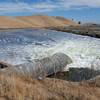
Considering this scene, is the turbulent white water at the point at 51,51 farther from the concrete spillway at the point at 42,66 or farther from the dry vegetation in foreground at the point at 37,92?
the dry vegetation in foreground at the point at 37,92

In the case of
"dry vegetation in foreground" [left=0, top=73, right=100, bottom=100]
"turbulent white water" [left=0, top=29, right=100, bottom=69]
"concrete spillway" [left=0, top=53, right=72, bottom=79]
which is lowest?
"turbulent white water" [left=0, top=29, right=100, bottom=69]

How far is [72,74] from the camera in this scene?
52.1ft

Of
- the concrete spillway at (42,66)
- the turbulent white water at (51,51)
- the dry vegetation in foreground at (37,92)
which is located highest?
the dry vegetation in foreground at (37,92)

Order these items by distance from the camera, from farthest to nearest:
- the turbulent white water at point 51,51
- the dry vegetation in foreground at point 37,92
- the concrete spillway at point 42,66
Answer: the turbulent white water at point 51,51 < the concrete spillway at point 42,66 < the dry vegetation in foreground at point 37,92

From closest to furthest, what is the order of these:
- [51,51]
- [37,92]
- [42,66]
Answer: [37,92] → [42,66] → [51,51]

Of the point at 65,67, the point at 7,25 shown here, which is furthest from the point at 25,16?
the point at 65,67

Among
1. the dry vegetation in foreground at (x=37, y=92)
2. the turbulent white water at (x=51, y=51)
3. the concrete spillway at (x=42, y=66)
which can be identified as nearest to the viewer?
the dry vegetation in foreground at (x=37, y=92)

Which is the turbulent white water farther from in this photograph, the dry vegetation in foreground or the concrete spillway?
the dry vegetation in foreground

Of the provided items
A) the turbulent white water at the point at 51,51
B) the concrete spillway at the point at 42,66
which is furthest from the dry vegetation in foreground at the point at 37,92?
the turbulent white water at the point at 51,51

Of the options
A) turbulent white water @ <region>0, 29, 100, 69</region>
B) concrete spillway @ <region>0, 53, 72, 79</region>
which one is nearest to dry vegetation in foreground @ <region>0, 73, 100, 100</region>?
concrete spillway @ <region>0, 53, 72, 79</region>

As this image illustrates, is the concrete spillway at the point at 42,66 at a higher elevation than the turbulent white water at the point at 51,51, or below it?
higher

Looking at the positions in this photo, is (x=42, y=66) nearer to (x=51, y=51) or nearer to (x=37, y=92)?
(x=37, y=92)

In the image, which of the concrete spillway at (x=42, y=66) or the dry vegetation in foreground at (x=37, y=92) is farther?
the concrete spillway at (x=42, y=66)

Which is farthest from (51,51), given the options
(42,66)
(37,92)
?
(37,92)
